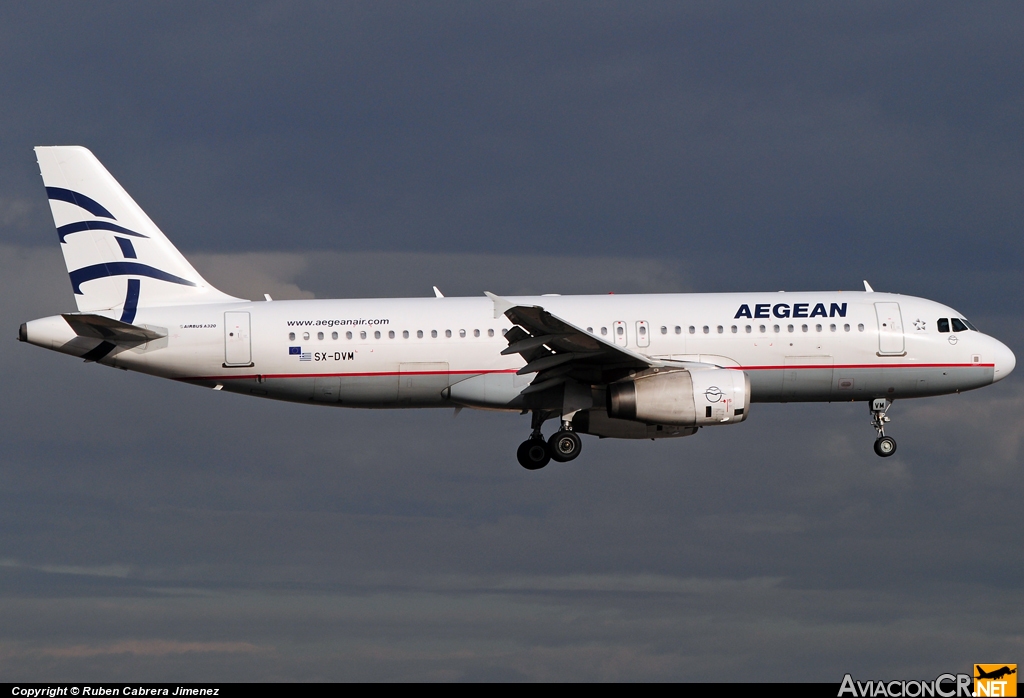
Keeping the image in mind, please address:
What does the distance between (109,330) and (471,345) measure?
1107 cm

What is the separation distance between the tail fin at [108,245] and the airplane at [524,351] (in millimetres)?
398

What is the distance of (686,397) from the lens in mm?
37094

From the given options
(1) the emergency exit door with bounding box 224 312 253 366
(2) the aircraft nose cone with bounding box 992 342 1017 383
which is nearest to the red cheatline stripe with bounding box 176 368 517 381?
(1) the emergency exit door with bounding box 224 312 253 366

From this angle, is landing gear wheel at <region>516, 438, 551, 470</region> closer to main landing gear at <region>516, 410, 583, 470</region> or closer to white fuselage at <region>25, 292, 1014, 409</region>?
main landing gear at <region>516, 410, 583, 470</region>

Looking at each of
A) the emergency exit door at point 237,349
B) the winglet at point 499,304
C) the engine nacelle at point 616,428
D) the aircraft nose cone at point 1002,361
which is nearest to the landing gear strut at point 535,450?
the engine nacelle at point 616,428

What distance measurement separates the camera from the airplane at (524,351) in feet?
128

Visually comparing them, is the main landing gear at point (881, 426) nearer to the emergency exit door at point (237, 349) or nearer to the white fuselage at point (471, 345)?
the white fuselage at point (471, 345)

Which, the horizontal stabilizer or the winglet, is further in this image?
the horizontal stabilizer

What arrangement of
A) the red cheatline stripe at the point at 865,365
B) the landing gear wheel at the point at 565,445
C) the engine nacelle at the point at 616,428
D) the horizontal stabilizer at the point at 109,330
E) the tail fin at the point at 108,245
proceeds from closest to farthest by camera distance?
the horizontal stabilizer at the point at 109,330 → the red cheatline stripe at the point at 865,365 → the landing gear wheel at the point at 565,445 → the engine nacelle at the point at 616,428 → the tail fin at the point at 108,245

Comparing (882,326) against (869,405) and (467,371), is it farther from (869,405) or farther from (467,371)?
(467,371)

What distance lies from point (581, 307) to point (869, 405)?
9.93 metres

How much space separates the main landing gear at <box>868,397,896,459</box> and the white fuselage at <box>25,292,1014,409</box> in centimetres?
78

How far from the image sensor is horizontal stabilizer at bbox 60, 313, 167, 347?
38375 mm

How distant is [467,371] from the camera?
3912 cm
